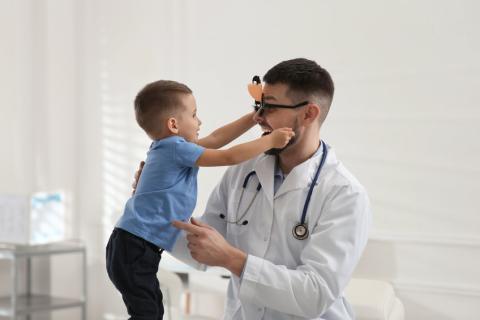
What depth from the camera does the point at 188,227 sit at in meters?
1.93

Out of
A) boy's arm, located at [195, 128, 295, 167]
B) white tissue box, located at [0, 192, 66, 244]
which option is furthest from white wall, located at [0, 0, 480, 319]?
boy's arm, located at [195, 128, 295, 167]

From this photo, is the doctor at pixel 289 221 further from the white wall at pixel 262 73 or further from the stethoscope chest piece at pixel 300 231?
the white wall at pixel 262 73

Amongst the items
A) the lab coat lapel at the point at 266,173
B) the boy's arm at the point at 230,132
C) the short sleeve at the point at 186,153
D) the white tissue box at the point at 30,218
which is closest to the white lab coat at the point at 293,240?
the lab coat lapel at the point at 266,173

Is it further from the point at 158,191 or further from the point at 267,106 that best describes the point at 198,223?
the point at 267,106

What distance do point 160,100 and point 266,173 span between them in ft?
1.30

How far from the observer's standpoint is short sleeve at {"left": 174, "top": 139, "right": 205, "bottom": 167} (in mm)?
1957

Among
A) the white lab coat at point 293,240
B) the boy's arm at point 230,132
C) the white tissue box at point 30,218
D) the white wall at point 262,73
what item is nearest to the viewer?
the white lab coat at point 293,240

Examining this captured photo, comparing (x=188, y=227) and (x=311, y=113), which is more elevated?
(x=311, y=113)

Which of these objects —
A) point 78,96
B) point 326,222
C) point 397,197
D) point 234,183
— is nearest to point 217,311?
point 397,197

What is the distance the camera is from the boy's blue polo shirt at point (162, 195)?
196 centimetres

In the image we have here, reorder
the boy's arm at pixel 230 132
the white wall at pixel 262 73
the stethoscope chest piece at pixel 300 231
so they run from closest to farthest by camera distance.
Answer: the stethoscope chest piece at pixel 300 231, the boy's arm at pixel 230 132, the white wall at pixel 262 73

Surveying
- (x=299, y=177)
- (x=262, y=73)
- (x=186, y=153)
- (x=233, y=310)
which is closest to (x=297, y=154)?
(x=299, y=177)

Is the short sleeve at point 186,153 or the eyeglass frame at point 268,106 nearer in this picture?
the short sleeve at point 186,153

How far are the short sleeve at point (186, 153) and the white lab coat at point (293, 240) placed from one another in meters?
0.26
